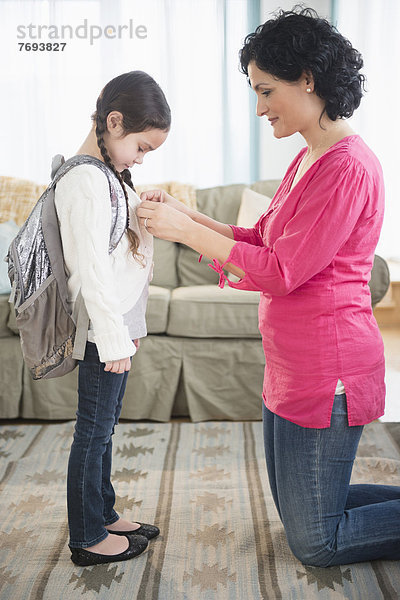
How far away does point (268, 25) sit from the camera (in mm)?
1369

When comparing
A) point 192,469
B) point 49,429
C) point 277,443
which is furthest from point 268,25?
point 49,429

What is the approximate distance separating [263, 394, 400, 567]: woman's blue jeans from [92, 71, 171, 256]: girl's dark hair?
706 millimetres

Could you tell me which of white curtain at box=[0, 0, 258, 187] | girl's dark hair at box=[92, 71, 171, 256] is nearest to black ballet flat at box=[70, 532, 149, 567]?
girl's dark hair at box=[92, 71, 171, 256]

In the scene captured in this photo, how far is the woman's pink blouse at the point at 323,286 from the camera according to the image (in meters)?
1.29

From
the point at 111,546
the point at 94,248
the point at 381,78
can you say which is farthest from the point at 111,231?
the point at 381,78

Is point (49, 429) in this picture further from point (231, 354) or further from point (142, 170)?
point (142, 170)

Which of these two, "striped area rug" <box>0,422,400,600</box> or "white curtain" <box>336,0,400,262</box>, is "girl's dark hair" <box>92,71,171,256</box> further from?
"white curtain" <box>336,0,400,262</box>

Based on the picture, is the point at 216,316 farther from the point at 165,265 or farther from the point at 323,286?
the point at 323,286

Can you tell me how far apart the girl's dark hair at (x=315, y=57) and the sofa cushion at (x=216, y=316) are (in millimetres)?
1248

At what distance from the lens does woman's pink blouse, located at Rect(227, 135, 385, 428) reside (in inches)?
50.6

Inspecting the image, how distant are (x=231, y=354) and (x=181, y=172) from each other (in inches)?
80.0

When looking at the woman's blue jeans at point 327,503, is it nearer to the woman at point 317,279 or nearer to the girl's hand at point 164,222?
the woman at point 317,279

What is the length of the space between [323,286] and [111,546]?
2.65 feet

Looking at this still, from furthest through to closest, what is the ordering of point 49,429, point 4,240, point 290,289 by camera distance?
point 4,240 → point 49,429 → point 290,289
